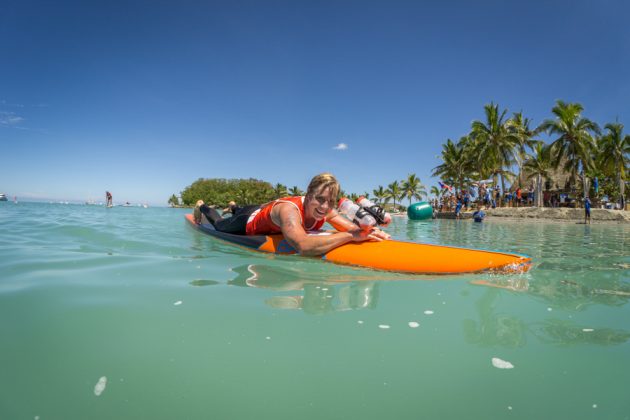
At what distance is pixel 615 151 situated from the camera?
95.6ft

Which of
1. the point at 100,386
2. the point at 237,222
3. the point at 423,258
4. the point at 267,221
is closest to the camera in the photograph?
the point at 100,386

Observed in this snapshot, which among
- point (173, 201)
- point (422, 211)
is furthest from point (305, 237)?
point (173, 201)

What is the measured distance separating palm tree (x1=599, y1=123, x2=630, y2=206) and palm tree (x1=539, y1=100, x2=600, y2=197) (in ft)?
15.0

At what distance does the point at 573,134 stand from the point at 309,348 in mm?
32775

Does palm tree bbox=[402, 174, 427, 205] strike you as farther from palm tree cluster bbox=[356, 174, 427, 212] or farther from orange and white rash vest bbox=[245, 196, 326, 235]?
orange and white rash vest bbox=[245, 196, 326, 235]

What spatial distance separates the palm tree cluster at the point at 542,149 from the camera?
84.0 ft

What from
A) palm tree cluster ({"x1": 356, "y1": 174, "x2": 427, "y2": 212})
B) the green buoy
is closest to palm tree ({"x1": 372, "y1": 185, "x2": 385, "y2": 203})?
palm tree cluster ({"x1": 356, "y1": 174, "x2": 427, "y2": 212})

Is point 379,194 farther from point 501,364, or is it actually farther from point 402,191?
point 501,364

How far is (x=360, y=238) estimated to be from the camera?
13.2 ft

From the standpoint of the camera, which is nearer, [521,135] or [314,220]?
[314,220]

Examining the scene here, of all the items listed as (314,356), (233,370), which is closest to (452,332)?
(314,356)

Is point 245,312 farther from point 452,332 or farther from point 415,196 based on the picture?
point 415,196

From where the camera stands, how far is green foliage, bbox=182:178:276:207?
6300cm

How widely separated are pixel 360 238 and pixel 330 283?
131 centimetres
